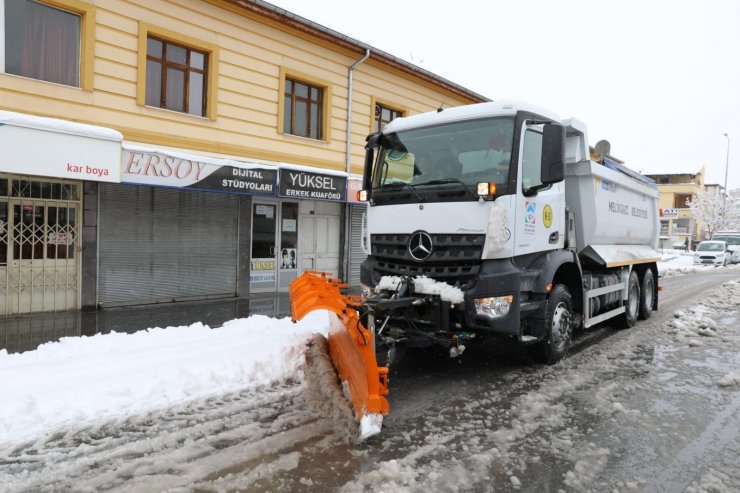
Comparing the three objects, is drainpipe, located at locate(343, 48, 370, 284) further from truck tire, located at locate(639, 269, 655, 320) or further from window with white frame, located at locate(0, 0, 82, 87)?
truck tire, located at locate(639, 269, 655, 320)

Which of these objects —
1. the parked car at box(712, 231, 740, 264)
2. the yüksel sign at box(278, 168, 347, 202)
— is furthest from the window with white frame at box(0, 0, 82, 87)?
the parked car at box(712, 231, 740, 264)

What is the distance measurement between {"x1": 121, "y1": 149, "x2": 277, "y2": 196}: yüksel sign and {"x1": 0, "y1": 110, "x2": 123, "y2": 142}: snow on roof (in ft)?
1.61

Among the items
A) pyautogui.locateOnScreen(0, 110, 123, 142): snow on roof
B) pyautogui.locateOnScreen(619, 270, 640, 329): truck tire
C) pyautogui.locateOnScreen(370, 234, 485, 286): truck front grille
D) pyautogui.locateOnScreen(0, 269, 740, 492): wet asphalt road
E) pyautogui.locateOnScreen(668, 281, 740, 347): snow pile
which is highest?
pyautogui.locateOnScreen(0, 110, 123, 142): snow on roof

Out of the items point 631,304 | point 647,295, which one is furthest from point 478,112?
point 647,295

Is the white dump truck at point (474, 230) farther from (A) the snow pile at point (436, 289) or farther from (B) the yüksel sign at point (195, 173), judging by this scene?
(B) the yüksel sign at point (195, 173)

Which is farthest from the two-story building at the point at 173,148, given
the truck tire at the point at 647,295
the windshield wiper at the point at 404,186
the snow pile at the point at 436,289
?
the truck tire at the point at 647,295

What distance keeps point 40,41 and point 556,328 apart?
373 inches

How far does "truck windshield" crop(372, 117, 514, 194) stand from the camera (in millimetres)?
5527

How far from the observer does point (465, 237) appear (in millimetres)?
5414

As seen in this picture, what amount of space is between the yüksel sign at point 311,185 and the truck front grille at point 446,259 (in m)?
5.64

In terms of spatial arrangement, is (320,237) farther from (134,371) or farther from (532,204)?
(532,204)

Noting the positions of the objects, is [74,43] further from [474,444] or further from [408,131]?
[474,444]

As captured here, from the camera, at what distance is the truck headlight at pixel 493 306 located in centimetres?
532

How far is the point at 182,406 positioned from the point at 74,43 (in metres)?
7.40
